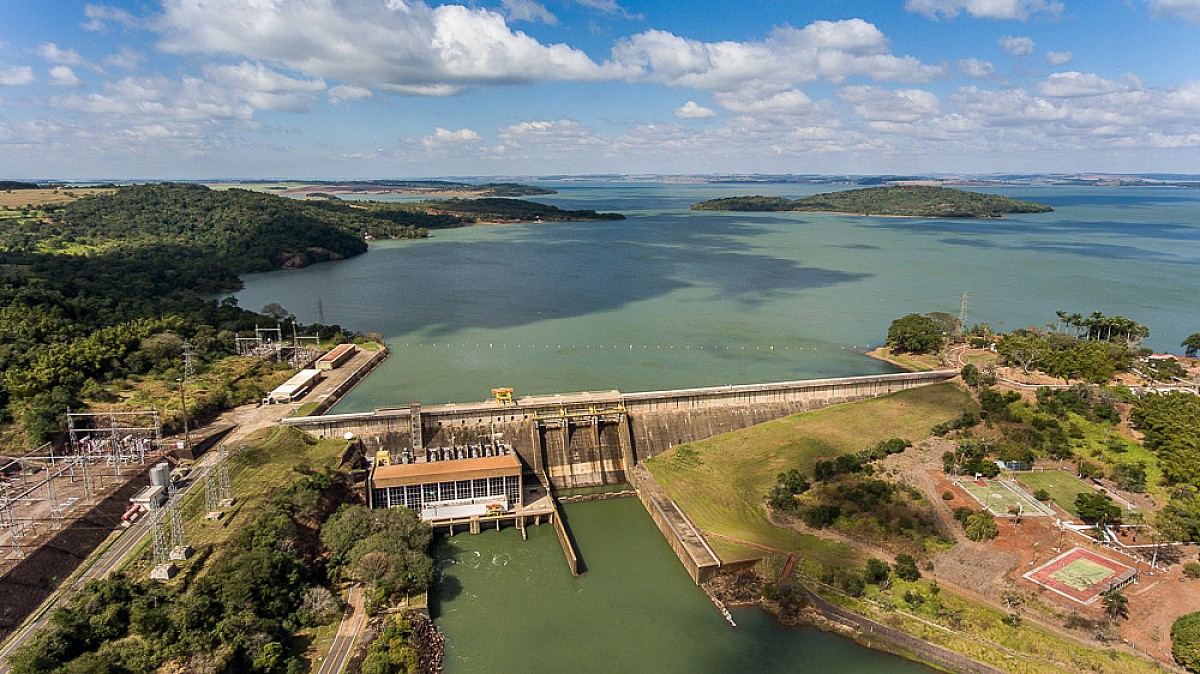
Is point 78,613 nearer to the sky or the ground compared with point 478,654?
nearer to the sky

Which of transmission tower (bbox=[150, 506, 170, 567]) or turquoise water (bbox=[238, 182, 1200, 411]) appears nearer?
transmission tower (bbox=[150, 506, 170, 567])

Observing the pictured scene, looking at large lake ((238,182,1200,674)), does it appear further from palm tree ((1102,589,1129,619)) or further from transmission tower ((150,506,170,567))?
transmission tower ((150,506,170,567))

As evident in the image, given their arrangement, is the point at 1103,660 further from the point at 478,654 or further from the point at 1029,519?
the point at 478,654

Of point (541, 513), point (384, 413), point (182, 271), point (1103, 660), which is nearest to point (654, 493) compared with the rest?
point (541, 513)

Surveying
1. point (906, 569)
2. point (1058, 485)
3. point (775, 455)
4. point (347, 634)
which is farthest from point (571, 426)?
point (1058, 485)

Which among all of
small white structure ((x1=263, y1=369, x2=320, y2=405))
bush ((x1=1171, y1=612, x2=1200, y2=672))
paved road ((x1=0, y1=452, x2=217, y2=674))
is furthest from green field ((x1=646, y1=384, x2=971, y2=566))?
small white structure ((x1=263, y1=369, x2=320, y2=405))

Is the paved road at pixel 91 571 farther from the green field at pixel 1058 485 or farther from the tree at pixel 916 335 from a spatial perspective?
the tree at pixel 916 335

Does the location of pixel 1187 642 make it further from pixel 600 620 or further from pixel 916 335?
pixel 916 335
